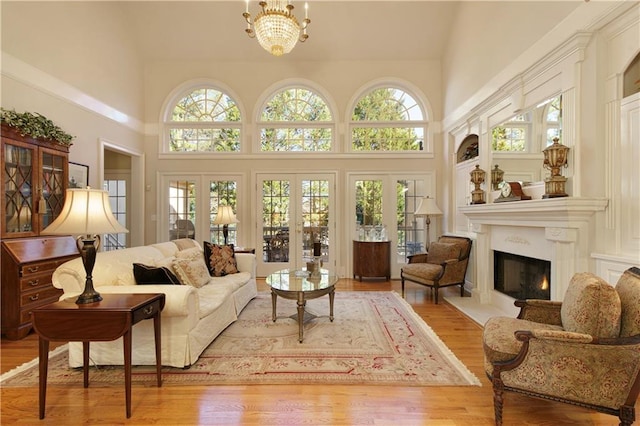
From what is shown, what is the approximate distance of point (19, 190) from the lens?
11.1 ft

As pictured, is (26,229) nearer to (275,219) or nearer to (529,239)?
(275,219)

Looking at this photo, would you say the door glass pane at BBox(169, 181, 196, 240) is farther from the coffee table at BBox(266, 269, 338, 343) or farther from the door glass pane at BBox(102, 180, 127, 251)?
the coffee table at BBox(266, 269, 338, 343)

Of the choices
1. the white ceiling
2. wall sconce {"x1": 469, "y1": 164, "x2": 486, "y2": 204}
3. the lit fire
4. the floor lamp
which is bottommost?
the lit fire

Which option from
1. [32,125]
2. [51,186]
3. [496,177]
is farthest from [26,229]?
[496,177]

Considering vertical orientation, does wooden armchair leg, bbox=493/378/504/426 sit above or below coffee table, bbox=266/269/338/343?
below

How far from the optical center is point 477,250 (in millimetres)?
4609

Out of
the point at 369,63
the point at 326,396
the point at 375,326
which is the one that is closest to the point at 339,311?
the point at 375,326

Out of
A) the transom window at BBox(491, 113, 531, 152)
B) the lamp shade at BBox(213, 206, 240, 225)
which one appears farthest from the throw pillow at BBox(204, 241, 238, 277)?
the transom window at BBox(491, 113, 531, 152)

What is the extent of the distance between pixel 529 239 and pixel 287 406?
3078 mm

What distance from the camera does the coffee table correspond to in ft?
10.3

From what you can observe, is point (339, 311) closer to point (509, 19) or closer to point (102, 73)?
point (509, 19)

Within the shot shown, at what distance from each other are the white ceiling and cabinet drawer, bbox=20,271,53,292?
4572 millimetres

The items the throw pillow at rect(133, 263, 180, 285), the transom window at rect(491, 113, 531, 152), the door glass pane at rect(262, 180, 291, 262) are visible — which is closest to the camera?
the throw pillow at rect(133, 263, 180, 285)

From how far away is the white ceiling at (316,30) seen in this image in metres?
5.44
